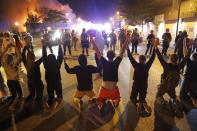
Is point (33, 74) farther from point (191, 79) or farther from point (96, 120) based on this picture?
point (191, 79)

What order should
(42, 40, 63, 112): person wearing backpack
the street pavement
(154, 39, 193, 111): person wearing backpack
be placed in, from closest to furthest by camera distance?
1. the street pavement
2. (154, 39, 193, 111): person wearing backpack
3. (42, 40, 63, 112): person wearing backpack

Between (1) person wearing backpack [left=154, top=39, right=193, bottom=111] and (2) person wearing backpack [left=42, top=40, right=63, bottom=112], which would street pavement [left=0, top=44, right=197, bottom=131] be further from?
(1) person wearing backpack [left=154, top=39, right=193, bottom=111]

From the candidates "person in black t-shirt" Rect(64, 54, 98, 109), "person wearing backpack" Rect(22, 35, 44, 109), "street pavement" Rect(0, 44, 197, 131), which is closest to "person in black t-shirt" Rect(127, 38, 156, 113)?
"street pavement" Rect(0, 44, 197, 131)

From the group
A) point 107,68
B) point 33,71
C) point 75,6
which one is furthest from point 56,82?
point 75,6

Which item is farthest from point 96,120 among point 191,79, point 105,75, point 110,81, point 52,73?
Answer: point 191,79

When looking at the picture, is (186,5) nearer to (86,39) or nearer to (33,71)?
(86,39)

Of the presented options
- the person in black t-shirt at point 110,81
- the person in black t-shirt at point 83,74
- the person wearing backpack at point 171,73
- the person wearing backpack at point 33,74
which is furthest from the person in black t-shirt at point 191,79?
the person wearing backpack at point 33,74

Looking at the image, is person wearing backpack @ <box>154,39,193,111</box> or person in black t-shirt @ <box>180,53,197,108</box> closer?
person wearing backpack @ <box>154,39,193,111</box>

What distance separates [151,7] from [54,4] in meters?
57.6

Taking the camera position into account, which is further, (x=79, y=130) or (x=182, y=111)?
(x=182, y=111)

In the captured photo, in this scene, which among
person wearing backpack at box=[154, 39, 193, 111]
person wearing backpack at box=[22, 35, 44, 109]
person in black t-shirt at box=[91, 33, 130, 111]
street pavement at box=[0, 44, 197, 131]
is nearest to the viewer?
street pavement at box=[0, 44, 197, 131]

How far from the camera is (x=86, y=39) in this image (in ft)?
36.8

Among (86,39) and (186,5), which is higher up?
(186,5)

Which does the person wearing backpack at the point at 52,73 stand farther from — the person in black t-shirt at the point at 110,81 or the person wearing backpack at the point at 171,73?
the person wearing backpack at the point at 171,73
